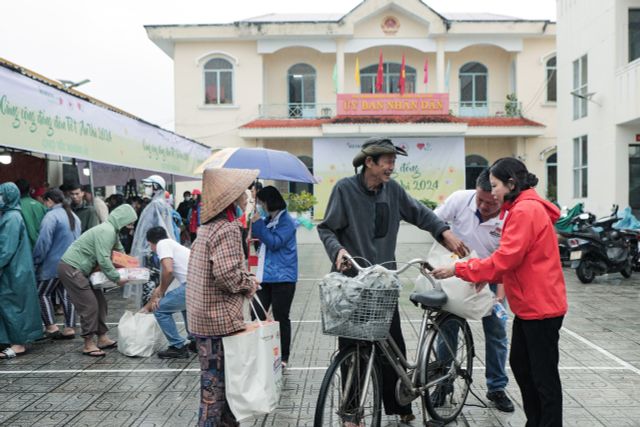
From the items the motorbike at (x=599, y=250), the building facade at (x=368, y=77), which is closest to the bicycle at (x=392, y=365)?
the motorbike at (x=599, y=250)

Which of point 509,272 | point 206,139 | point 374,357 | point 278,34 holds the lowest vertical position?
point 374,357

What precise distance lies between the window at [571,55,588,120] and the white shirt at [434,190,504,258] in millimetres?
13480

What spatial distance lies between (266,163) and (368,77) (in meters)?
22.3

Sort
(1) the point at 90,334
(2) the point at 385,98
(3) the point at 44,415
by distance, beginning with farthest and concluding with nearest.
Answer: (2) the point at 385,98, (1) the point at 90,334, (3) the point at 44,415

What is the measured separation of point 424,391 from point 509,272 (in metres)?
1.01

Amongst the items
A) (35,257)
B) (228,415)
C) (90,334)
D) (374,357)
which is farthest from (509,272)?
(35,257)

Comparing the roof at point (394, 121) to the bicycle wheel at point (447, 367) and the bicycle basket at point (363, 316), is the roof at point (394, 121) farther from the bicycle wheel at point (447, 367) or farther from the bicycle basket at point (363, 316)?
the bicycle basket at point (363, 316)

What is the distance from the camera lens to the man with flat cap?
4141 mm

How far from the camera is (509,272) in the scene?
12.1ft

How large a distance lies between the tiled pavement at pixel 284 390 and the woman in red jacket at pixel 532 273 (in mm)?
942

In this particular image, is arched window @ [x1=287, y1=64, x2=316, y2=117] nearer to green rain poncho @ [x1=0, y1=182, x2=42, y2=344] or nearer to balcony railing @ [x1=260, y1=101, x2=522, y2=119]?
balcony railing @ [x1=260, y1=101, x2=522, y2=119]

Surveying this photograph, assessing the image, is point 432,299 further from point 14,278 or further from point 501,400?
point 14,278

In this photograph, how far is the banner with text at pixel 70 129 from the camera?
19.7ft

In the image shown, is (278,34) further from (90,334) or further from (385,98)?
(90,334)
